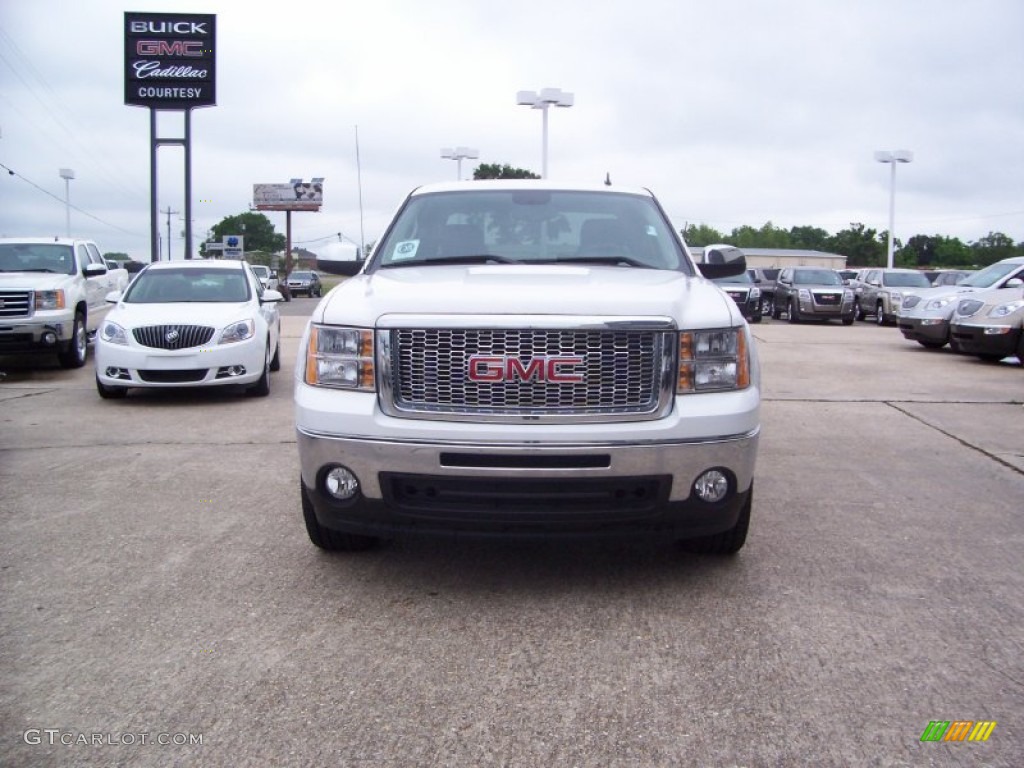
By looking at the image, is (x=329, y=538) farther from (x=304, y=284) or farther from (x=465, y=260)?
(x=304, y=284)

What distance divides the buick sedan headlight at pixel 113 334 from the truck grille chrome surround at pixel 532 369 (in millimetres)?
6691

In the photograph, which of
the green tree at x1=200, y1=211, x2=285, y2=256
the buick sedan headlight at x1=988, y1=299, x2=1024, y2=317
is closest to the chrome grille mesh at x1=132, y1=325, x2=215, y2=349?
the buick sedan headlight at x1=988, y1=299, x2=1024, y2=317

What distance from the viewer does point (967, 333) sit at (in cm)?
1427

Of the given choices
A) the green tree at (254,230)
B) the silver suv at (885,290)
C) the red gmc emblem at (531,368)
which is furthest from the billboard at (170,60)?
the green tree at (254,230)

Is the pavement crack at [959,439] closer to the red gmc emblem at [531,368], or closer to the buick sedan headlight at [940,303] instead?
the red gmc emblem at [531,368]

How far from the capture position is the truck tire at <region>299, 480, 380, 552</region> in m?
4.37

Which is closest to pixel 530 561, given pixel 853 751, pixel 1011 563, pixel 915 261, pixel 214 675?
pixel 214 675

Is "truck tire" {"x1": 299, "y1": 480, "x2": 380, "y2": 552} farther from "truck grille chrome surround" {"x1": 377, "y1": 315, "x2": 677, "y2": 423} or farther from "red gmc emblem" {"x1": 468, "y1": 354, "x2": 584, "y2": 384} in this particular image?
"red gmc emblem" {"x1": 468, "y1": 354, "x2": 584, "y2": 384}

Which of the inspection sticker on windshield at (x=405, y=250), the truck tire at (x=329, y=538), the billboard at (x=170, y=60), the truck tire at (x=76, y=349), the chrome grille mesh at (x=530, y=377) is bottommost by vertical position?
the truck tire at (x=329, y=538)

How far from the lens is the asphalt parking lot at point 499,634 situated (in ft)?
9.37

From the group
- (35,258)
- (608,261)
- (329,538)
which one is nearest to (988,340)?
(608,261)

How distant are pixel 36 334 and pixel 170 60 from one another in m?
15.5

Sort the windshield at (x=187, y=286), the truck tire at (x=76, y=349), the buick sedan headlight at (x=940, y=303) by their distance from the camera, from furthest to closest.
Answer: the buick sedan headlight at (x=940, y=303) < the truck tire at (x=76, y=349) < the windshield at (x=187, y=286)

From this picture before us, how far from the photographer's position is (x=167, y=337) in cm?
952
